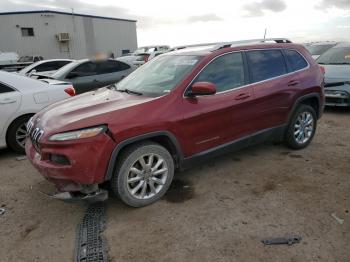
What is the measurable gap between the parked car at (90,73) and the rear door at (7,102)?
3.05 metres

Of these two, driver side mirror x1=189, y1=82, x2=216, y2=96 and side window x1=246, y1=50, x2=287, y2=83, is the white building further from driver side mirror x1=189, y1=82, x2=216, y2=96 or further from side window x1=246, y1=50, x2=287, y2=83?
driver side mirror x1=189, y1=82, x2=216, y2=96

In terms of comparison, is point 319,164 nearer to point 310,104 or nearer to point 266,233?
point 310,104

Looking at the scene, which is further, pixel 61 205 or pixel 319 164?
pixel 319 164

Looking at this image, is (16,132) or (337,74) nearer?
(16,132)

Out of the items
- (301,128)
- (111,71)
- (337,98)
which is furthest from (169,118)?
(111,71)

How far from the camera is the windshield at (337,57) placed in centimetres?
843

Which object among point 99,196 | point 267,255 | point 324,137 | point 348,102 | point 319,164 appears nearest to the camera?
point 267,255

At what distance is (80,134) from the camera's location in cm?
319

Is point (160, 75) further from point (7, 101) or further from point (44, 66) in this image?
point (44, 66)

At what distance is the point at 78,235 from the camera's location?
10.7 feet

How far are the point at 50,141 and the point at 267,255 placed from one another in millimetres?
2261

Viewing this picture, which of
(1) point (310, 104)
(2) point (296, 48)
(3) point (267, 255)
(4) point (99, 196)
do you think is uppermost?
(2) point (296, 48)

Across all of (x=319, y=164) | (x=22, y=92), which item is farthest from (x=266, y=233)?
(x=22, y=92)

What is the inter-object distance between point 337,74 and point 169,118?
5.67 m
